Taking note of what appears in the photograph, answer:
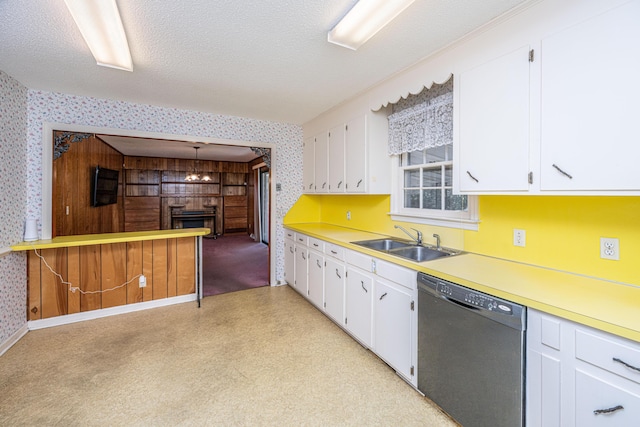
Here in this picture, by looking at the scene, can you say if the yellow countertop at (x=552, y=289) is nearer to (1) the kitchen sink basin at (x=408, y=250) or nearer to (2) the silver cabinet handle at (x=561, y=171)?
(1) the kitchen sink basin at (x=408, y=250)

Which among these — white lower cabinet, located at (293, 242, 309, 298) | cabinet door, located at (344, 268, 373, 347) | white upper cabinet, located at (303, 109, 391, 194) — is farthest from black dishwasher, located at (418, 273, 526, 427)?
white lower cabinet, located at (293, 242, 309, 298)

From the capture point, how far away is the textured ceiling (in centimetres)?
166

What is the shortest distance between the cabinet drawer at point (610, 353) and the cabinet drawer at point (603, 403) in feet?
0.20

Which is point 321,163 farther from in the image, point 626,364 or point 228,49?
point 626,364

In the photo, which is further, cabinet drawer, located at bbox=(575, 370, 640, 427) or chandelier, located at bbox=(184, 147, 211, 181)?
chandelier, located at bbox=(184, 147, 211, 181)

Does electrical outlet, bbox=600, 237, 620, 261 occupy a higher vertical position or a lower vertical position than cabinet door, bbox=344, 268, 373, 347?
higher

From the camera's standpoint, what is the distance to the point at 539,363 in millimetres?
1280

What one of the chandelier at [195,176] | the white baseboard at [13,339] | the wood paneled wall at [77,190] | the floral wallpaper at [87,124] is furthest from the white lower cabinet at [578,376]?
the chandelier at [195,176]

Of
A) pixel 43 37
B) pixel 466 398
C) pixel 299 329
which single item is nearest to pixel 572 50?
pixel 466 398

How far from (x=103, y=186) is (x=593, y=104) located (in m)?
6.30

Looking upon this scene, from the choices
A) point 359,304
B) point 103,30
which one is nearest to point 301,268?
point 359,304

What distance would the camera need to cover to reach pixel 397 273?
2.05 metres

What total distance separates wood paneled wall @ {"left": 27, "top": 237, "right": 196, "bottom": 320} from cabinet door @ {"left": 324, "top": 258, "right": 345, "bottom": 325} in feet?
6.00

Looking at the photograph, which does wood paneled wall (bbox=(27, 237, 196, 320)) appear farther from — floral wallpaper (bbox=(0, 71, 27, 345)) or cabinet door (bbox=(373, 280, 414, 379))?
cabinet door (bbox=(373, 280, 414, 379))
